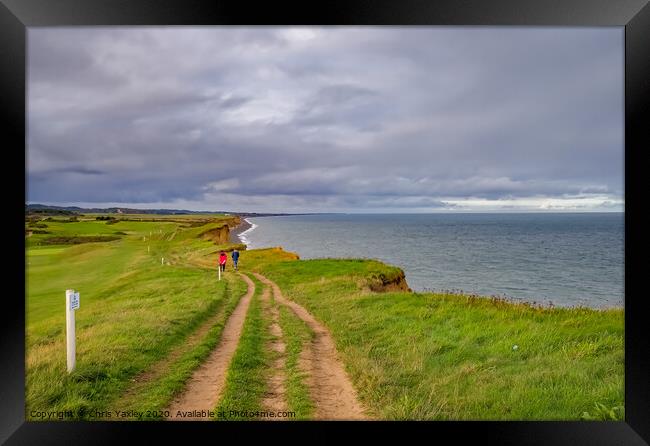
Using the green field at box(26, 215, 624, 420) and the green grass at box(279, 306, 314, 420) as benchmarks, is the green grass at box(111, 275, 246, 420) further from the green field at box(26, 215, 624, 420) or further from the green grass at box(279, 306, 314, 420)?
the green grass at box(279, 306, 314, 420)

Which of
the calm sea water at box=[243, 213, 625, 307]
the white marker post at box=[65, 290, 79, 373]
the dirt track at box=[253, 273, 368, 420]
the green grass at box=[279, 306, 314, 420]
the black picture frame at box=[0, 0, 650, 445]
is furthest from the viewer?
the calm sea water at box=[243, 213, 625, 307]

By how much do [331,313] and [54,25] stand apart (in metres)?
6.69

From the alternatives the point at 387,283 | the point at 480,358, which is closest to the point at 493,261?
the point at 387,283

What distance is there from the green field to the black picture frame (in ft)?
0.76

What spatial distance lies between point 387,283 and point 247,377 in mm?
10936

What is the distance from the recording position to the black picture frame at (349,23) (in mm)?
3602

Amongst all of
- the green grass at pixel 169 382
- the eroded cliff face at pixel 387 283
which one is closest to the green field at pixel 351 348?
the green grass at pixel 169 382

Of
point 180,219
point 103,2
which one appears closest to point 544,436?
point 103,2

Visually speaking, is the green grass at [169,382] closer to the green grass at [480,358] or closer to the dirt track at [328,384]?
the dirt track at [328,384]

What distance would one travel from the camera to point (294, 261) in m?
18.7

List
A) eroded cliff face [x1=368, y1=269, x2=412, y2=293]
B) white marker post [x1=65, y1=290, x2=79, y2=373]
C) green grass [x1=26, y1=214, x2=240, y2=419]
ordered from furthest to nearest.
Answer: eroded cliff face [x1=368, y1=269, x2=412, y2=293], white marker post [x1=65, y1=290, x2=79, y2=373], green grass [x1=26, y1=214, x2=240, y2=419]

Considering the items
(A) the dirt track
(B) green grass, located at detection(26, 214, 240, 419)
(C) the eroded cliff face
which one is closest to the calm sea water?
(C) the eroded cliff face

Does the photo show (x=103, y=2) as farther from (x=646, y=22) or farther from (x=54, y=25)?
(x=646, y=22)

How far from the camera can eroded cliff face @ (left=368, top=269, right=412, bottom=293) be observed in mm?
13677
